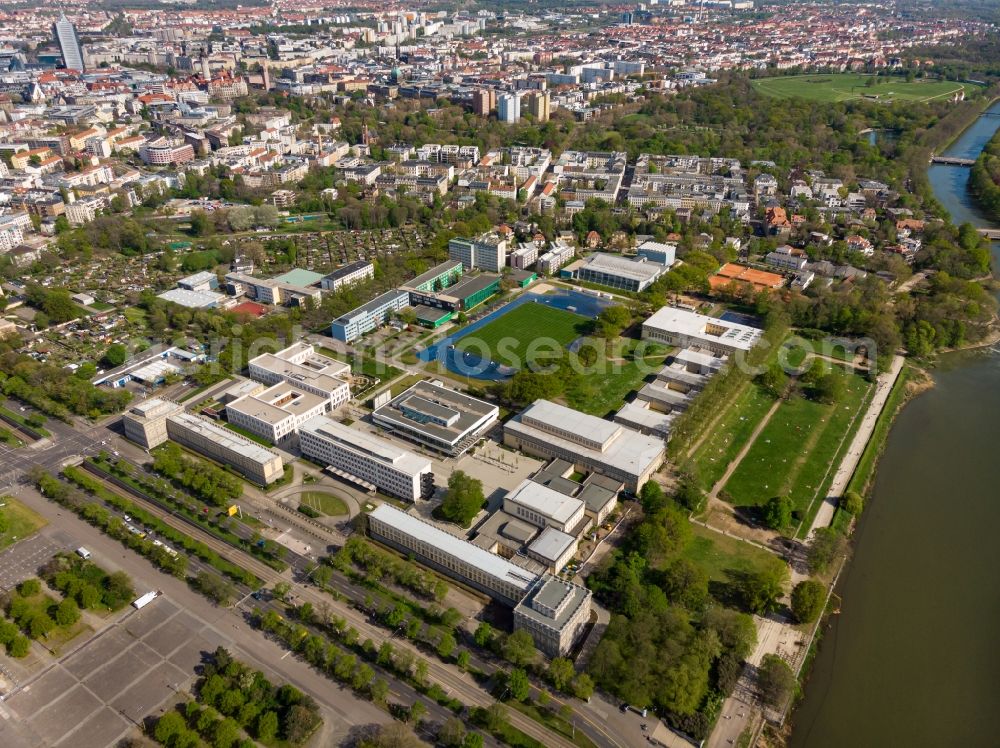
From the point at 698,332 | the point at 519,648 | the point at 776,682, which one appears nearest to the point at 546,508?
the point at 519,648

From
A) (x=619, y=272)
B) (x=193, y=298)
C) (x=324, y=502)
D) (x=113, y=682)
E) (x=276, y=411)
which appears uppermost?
(x=619, y=272)

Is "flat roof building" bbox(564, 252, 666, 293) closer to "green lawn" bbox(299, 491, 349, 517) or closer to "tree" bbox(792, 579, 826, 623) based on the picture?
"green lawn" bbox(299, 491, 349, 517)

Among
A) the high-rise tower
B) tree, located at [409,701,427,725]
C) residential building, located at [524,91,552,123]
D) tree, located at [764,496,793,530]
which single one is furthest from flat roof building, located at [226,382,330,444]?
the high-rise tower

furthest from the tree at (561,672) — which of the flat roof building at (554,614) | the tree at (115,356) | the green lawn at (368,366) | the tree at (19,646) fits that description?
the tree at (115,356)

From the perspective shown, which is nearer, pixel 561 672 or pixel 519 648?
pixel 561 672

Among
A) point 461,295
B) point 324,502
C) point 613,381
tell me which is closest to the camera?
point 324,502

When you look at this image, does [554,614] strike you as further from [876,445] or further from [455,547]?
[876,445]
